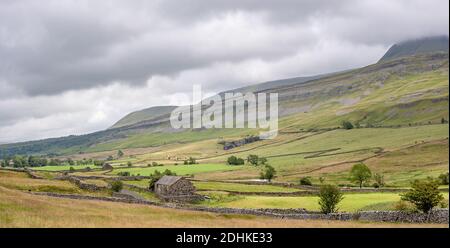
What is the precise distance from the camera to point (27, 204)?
37.0 metres

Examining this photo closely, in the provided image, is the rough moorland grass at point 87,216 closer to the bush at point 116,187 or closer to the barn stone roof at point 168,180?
the bush at point 116,187

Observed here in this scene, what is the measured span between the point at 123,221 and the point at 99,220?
1.77 m

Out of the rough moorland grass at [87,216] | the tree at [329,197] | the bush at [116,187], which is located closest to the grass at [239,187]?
the bush at [116,187]

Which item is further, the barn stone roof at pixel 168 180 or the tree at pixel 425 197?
the barn stone roof at pixel 168 180

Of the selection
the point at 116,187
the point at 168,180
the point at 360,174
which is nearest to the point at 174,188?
the point at 168,180

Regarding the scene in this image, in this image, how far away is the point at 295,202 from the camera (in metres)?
77.9

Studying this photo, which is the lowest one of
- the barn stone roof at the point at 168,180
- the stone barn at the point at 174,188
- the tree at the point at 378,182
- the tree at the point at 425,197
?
the tree at the point at 378,182

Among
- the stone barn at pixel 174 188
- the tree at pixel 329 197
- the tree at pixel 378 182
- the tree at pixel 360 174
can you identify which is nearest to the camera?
the tree at pixel 329 197

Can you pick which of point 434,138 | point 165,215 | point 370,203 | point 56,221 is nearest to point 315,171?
point 434,138

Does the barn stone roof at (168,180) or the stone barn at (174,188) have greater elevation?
the barn stone roof at (168,180)

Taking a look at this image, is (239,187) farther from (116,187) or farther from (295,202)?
(116,187)

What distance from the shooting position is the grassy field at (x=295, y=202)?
68.6 metres

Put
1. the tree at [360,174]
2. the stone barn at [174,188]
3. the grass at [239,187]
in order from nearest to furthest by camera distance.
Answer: the stone barn at [174,188] → the grass at [239,187] → the tree at [360,174]

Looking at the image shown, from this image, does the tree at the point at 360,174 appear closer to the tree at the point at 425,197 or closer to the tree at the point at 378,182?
the tree at the point at 378,182
